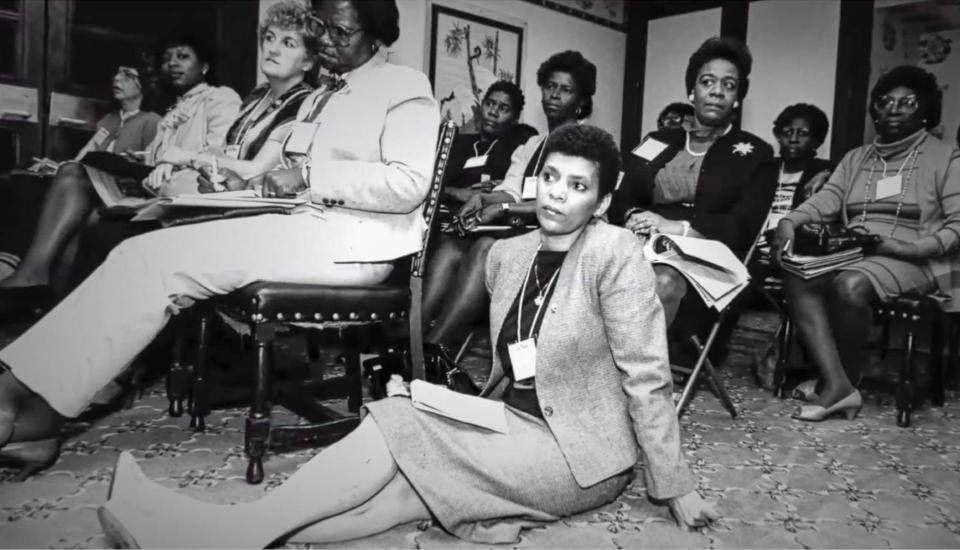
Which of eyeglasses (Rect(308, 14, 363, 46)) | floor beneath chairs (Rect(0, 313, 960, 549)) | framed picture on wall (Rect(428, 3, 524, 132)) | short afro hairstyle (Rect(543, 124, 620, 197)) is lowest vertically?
floor beneath chairs (Rect(0, 313, 960, 549))

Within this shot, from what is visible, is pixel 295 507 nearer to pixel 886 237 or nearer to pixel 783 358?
pixel 783 358

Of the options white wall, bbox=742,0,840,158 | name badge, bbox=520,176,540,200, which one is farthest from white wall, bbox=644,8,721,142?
name badge, bbox=520,176,540,200

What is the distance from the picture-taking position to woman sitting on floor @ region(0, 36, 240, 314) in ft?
10.2

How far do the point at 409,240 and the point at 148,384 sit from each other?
1626mm

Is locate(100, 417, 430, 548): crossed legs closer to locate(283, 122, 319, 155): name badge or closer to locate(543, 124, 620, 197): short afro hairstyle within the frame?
locate(543, 124, 620, 197): short afro hairstyle

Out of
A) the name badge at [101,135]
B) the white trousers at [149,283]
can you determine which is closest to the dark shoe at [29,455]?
the white trousers at [149,283]

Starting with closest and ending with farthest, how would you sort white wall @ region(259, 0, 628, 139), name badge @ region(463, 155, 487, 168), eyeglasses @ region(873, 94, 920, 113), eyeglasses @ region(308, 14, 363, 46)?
1. eyeglasses @ region(308, 14, 363, 46)
2. eyeglasses @ region(873, 94, 920, 113)
3. name badge @ region(463, 155, 487, 168)
4. white wall @ region(259, 0, 628, 139)

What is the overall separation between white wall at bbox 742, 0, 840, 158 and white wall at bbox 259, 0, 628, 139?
4.46 ft

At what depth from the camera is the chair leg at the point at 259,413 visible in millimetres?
1957

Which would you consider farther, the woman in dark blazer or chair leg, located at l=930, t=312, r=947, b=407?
chair leg, located at l=930, t=312, r=947, b=407

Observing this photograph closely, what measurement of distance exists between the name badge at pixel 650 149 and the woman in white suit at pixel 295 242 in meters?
1.34

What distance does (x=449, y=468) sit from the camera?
161cm

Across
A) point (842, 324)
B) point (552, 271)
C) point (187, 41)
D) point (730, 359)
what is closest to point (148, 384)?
point (187, 41)

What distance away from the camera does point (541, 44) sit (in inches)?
256
